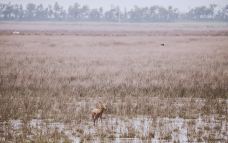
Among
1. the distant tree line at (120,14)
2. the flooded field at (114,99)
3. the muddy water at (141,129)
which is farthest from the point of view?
the distant tree line at (120,14)

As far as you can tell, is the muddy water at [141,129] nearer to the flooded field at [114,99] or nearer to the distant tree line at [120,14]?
the flooded field at [114,99]

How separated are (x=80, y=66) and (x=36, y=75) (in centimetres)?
373

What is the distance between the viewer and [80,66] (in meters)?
20.3

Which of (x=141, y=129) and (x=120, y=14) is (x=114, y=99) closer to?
(x=141, y=129)

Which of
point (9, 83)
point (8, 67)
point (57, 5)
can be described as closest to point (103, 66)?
point (8, 67)

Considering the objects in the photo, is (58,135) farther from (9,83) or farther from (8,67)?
(8,67)

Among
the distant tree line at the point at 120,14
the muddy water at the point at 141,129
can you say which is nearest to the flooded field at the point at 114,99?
the muddy water at the point at 141,129

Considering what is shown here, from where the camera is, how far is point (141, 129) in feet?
28.6

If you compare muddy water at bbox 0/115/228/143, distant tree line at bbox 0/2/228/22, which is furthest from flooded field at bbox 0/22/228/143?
distant tree line at bbox 0/2/228/22

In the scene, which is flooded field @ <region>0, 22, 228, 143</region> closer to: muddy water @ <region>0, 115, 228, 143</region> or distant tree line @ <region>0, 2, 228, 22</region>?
muddy water @ <region>0, 115, 228, 143</region>

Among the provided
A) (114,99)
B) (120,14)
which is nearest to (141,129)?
(114,99)

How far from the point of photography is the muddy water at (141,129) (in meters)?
8.02

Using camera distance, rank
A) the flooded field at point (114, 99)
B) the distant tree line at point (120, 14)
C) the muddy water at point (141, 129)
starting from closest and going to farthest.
→ the muddy water at point (141, 129) < the flooded field at point (114, 99) < the distant tree line at point (120, 14)

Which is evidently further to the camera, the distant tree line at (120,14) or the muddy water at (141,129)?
the distant tree line at (120,14)
